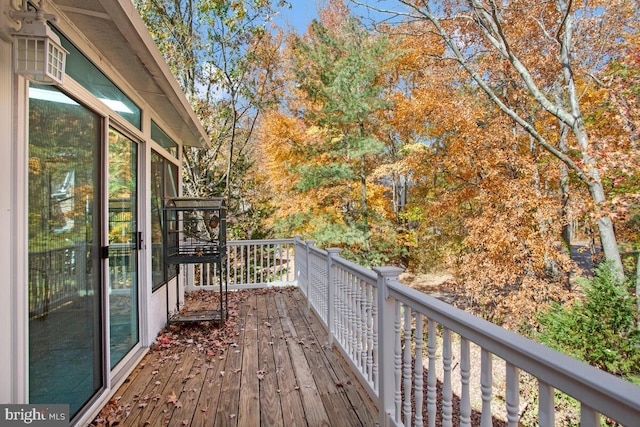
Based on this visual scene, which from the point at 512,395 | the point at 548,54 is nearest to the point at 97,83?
the point at 512,395

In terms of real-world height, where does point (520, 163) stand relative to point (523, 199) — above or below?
above

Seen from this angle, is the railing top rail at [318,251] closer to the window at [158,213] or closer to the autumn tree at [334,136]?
the window at [158,213]

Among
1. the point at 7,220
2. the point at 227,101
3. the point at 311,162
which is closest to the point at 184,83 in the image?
the point at 227,101

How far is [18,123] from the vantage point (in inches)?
57.9

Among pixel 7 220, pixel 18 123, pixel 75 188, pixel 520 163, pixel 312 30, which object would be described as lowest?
pixel 7 220

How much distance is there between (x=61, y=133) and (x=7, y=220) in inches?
25.8

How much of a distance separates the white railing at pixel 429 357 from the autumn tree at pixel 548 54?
592 cm

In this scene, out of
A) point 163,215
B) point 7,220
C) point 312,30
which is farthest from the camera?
point 312,30

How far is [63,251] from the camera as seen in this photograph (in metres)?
1.84

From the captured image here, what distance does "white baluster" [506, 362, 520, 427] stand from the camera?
104cm

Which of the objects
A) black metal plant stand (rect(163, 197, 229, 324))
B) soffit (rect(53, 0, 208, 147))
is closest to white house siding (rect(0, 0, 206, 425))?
soffit (rect(53, 0, 208, 147))

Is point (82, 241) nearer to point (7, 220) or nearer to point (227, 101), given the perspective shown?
point (7, 220)
